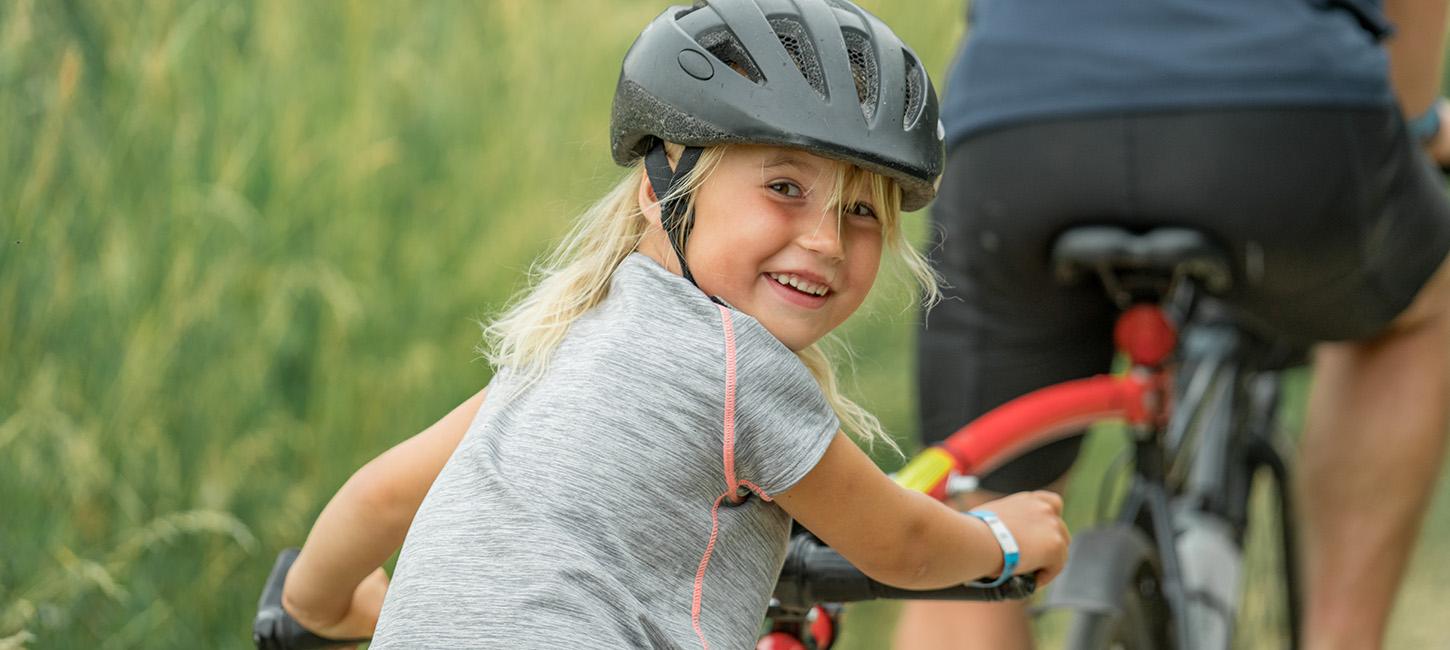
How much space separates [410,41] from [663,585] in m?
2.95

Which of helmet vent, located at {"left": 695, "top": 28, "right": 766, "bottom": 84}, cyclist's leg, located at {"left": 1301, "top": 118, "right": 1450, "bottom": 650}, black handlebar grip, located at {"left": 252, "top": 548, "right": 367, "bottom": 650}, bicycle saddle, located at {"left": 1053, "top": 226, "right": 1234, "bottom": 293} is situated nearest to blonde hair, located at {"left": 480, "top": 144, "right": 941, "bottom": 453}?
helmet vent, located at {"left": 695, "top": 28, "right": 766, "bottom": 84}

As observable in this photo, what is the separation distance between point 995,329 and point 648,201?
1421mm

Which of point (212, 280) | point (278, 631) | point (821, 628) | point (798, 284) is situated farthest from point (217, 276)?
point (798, 284)

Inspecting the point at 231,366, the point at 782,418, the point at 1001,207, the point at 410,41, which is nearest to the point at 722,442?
the point at 782,418

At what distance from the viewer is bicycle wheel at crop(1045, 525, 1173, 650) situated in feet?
9.12

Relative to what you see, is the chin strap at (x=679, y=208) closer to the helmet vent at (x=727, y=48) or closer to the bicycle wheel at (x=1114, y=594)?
the helmet vent at (x=727, y=48)

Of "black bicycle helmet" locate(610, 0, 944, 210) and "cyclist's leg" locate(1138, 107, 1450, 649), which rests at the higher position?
"black bicycle helmet" locate(610, 0, 944, 210)

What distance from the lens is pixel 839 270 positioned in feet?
6.31

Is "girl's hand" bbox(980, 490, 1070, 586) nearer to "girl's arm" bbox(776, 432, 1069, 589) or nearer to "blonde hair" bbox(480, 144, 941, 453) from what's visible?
"girl's arm" bbox(776, 432, 1069, 589)

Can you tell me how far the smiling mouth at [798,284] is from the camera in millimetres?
1890

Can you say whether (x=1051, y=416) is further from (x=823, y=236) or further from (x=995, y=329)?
(x=823, y=236)

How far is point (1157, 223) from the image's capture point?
117 inches

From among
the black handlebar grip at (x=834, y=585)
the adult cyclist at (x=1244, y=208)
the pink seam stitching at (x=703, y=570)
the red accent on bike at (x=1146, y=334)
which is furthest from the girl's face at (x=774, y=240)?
the red accent on bike at (x=1146, y=334)

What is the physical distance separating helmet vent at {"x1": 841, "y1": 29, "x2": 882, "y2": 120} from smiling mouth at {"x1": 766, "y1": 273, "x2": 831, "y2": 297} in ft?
0.79
